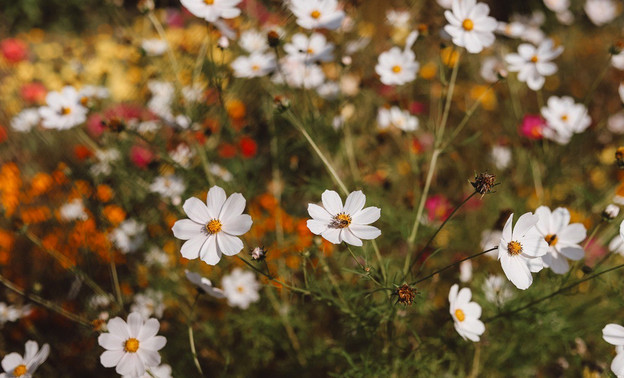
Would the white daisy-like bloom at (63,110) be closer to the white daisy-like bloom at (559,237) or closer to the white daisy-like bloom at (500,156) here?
the white daisy-like bloom at (559,237)

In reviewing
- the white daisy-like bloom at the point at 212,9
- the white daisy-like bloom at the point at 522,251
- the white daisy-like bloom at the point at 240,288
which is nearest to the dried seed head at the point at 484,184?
the white daisy-like bloom at the point at 522,251

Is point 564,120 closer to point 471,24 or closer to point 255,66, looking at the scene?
point 471,24

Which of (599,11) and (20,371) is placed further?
(599,11)

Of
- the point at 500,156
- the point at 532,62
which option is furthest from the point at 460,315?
the point at 500,156

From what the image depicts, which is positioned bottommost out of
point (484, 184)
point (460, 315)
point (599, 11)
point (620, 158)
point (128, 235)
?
point (128, 235)

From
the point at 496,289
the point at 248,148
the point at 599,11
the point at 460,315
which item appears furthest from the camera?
the point at 599,11

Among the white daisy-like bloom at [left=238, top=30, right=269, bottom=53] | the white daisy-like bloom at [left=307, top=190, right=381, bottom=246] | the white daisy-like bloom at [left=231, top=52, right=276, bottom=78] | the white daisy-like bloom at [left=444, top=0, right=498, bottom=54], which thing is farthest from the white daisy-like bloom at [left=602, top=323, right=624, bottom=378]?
the white daisy-like bloom at [left=238, top=30, right=269, bottom=53]
